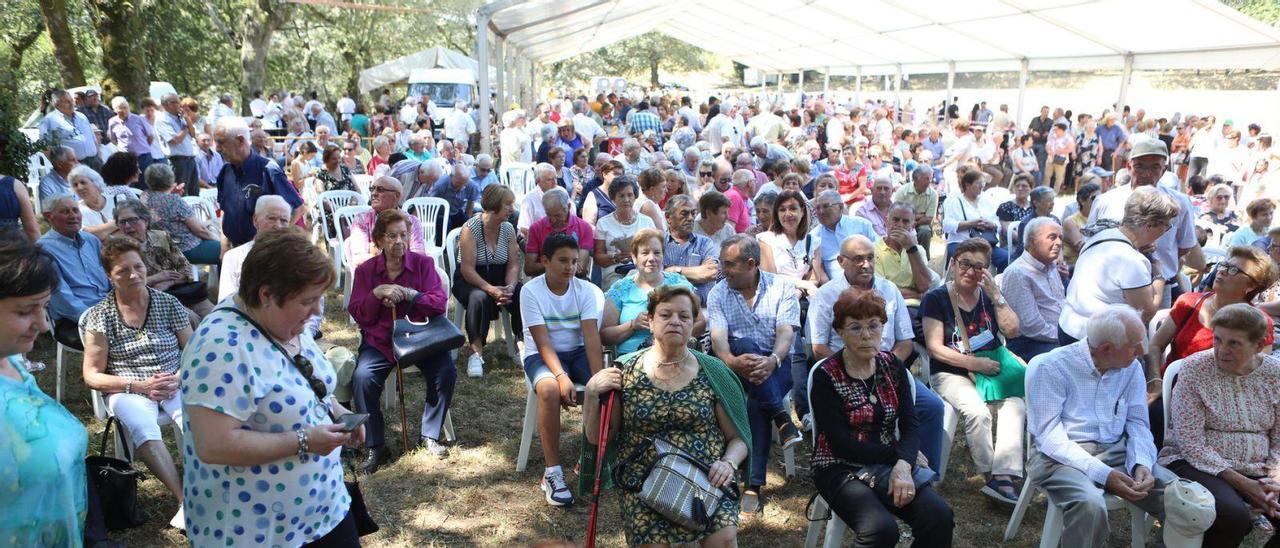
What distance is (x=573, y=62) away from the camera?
46000 mm

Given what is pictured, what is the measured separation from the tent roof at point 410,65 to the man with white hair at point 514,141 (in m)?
15.6

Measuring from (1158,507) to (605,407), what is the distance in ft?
7.00

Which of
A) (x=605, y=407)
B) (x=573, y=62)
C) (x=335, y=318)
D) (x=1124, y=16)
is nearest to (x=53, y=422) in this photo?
(x=605, y=407)

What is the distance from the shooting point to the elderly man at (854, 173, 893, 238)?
639 cm

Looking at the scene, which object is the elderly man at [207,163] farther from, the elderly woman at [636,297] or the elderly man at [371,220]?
the elderly woman at [636,297]

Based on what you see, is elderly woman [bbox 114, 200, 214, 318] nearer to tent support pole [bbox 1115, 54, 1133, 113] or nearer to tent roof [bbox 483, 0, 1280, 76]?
tent roof [bbox 483, 0, 1280, 76]

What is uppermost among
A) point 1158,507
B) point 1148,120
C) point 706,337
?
point 1148,120

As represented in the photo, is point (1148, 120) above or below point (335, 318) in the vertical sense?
above

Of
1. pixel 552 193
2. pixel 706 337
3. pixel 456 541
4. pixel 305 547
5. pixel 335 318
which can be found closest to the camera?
pixel 305 547

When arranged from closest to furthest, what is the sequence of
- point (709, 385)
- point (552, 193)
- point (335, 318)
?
point (709, 385)
point (552, 193)
point (335, 318)

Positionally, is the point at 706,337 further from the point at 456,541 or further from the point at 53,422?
the point at 53,422

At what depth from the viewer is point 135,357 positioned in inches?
137

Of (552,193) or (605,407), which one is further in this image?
(552,193)

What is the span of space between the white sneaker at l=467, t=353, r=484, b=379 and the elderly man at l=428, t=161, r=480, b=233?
6.17 ft
